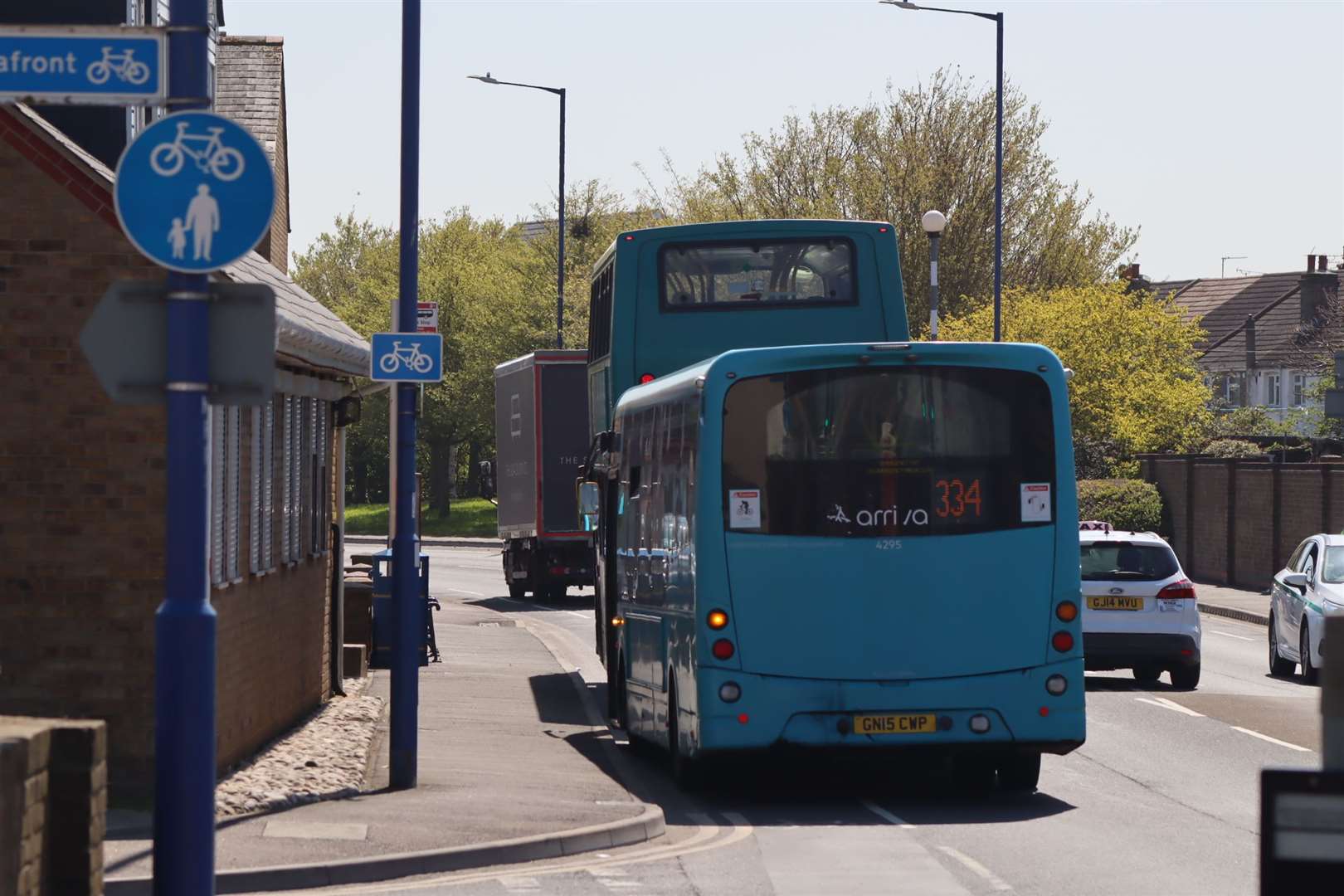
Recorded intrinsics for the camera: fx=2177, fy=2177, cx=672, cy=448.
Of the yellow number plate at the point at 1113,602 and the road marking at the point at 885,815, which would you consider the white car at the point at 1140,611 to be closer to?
the yellow number plate at the point at 1113,602

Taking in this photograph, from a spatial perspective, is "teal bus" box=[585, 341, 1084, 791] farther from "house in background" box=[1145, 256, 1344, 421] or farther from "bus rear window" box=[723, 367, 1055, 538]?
"house in background" box=[1145, 256, 1344, 421]

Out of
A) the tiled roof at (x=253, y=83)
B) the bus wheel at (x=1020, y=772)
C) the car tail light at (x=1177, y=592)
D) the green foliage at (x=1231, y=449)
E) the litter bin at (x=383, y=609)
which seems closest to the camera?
the bus wheel at (x=1020, y=772)

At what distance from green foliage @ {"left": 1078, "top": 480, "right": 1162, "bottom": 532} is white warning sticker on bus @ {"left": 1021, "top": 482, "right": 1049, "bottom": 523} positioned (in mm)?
33905

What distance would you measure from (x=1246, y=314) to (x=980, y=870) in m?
95.7

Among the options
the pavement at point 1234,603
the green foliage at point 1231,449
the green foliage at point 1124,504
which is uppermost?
the green foliage at point 1231,449

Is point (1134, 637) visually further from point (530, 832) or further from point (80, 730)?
point (80, 730)

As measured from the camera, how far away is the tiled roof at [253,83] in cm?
2261

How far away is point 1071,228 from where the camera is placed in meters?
61.0

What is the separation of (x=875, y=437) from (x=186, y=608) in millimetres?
6692

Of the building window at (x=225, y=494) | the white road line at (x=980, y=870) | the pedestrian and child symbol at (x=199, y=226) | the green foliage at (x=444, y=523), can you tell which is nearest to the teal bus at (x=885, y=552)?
the white road line at (x=980, y=870)

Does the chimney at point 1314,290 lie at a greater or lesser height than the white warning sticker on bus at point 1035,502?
greater

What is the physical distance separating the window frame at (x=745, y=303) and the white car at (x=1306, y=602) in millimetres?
6124

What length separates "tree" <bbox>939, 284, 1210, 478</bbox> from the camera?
51.7 meters

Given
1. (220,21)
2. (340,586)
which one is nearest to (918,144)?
(220,21)
